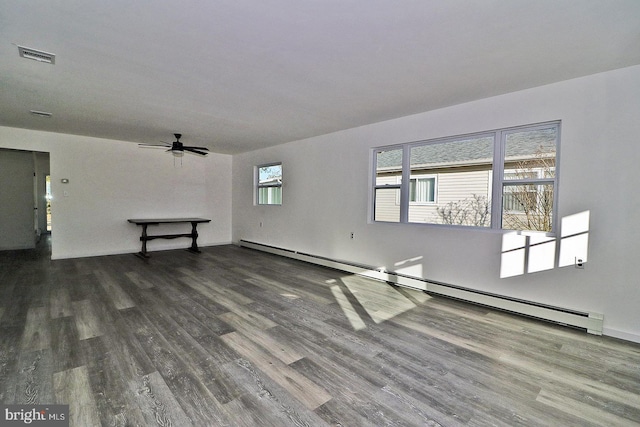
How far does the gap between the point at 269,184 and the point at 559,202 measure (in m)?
5.55

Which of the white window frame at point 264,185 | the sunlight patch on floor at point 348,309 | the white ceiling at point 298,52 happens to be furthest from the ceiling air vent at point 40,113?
the sunlight patch on floor at point 348,309

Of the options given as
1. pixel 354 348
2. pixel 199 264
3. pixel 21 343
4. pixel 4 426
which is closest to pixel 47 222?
pixel 199 264

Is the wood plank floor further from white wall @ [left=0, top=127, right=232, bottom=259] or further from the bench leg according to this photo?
the bench leg

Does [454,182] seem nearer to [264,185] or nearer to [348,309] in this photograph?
[348,309]

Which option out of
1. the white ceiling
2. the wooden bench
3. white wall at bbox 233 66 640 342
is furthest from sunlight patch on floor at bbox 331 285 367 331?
the wooden bench

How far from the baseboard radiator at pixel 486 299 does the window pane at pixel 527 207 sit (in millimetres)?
852

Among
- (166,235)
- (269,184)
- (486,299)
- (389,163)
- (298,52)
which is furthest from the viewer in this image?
(269,184)

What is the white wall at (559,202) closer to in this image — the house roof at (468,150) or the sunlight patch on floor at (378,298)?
the house roof at (468,150)

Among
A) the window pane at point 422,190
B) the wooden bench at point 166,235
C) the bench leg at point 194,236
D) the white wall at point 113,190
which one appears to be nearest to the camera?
the window pane at point 422,190

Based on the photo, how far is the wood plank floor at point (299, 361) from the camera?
174 cm

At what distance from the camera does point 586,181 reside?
2867 millimetres

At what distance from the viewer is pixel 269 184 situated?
7094 millimetres

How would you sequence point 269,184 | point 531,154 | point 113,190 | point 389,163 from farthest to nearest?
point 269,184 → point 113,190 → point 389,163 → point 531,154

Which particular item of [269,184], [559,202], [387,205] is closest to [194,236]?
[269,184]
